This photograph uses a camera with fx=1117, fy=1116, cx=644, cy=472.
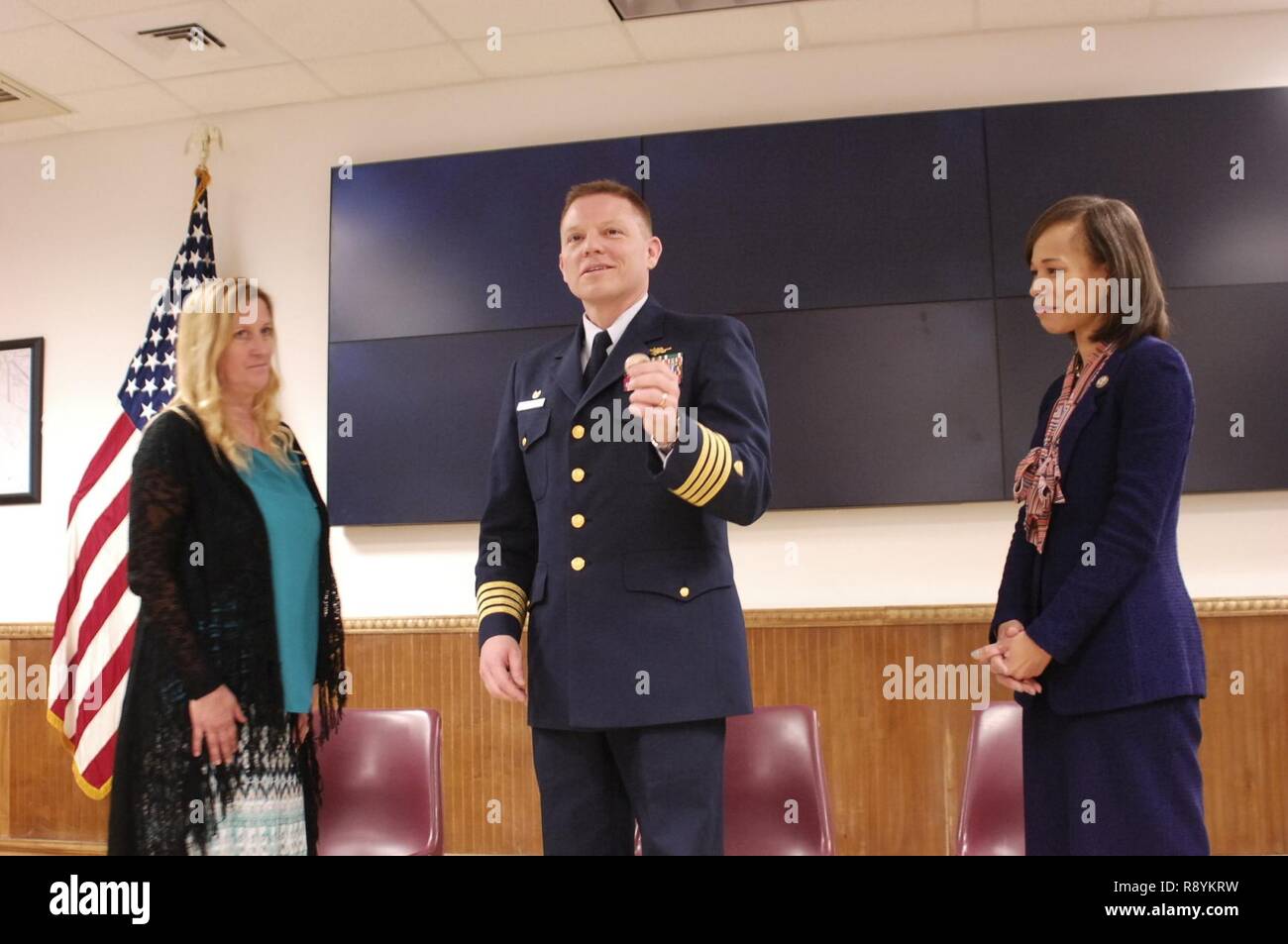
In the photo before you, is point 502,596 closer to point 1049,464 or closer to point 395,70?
point 1049,464

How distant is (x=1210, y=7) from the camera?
3.36 metres

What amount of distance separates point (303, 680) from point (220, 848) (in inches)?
8.5

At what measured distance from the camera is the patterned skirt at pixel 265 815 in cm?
134

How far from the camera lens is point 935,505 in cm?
345

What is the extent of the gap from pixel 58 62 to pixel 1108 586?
3.37 m

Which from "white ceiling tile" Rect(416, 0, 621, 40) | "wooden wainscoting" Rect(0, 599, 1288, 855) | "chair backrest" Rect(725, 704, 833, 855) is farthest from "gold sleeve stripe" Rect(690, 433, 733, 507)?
"white ceiling tile" Rect(416, 0, 621, 40)

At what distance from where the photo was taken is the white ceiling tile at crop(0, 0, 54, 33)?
3189 mm

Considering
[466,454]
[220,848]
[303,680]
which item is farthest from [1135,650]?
[466,454]

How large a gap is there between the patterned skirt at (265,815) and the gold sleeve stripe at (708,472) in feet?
1.98

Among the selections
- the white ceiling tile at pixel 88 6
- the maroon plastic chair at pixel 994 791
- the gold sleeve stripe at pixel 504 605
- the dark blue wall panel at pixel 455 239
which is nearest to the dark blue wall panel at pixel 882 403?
the dark blue wall panel at pixel 455 239

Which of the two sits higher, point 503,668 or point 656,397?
point 656,397

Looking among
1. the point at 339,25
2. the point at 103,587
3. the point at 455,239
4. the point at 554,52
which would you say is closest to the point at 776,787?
the point at 103,587

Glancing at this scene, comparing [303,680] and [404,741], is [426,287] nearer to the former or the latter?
[404,741]
